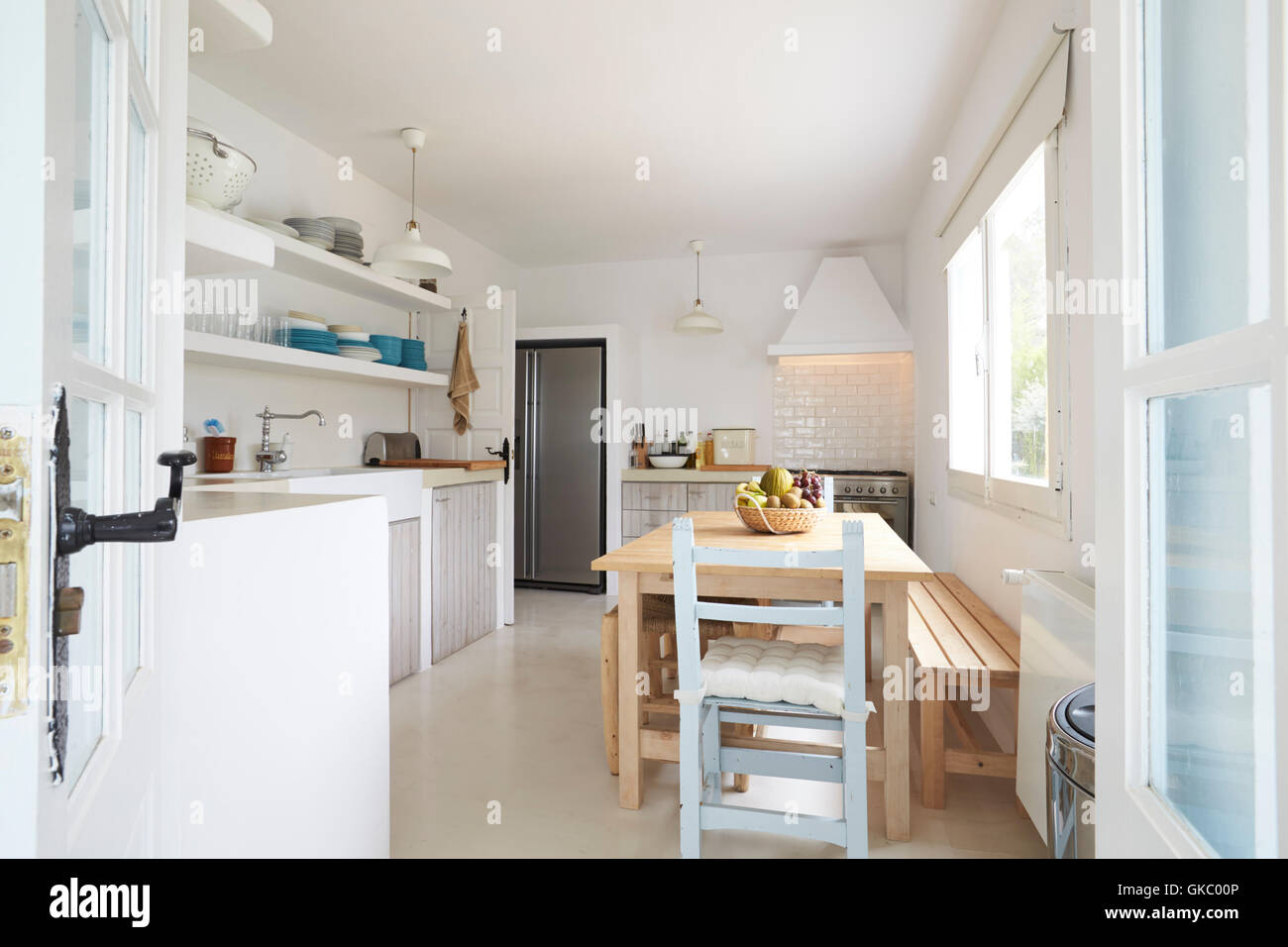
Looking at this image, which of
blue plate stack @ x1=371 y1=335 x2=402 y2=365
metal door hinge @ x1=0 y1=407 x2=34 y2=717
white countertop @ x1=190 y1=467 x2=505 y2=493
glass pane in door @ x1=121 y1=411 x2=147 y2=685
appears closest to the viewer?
metal door hinge @ x1=0 y1=407 x2=34 y2=717

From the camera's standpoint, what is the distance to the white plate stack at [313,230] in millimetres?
3344

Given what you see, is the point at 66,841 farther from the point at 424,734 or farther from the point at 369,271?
the point at 369,271

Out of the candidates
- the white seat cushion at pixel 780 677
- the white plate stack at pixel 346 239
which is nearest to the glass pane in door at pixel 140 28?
the white seat cushion at pixel 780 677

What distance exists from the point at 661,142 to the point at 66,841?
3.82m

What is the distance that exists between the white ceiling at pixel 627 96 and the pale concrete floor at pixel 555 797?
268cm

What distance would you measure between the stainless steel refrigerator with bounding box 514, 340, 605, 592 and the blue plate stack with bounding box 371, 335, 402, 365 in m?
1.67

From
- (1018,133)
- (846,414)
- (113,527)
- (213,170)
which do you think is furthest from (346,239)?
(846,414)

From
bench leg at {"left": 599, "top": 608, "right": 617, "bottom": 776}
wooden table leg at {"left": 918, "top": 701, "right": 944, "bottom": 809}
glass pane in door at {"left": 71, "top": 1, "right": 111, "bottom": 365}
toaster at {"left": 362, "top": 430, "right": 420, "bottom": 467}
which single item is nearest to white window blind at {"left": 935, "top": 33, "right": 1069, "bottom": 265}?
wooden table leg at {"left": 918, "top": 701, "right": 944, "bottom": 809}

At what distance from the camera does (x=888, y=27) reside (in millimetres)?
2732

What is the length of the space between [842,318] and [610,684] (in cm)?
375

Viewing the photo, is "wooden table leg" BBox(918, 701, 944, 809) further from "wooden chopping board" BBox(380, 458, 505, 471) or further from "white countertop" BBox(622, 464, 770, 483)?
"white countertop" BBox(622, 464, 770, 483)

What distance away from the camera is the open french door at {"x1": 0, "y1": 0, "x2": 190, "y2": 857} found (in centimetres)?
40

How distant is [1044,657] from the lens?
1.76 m
